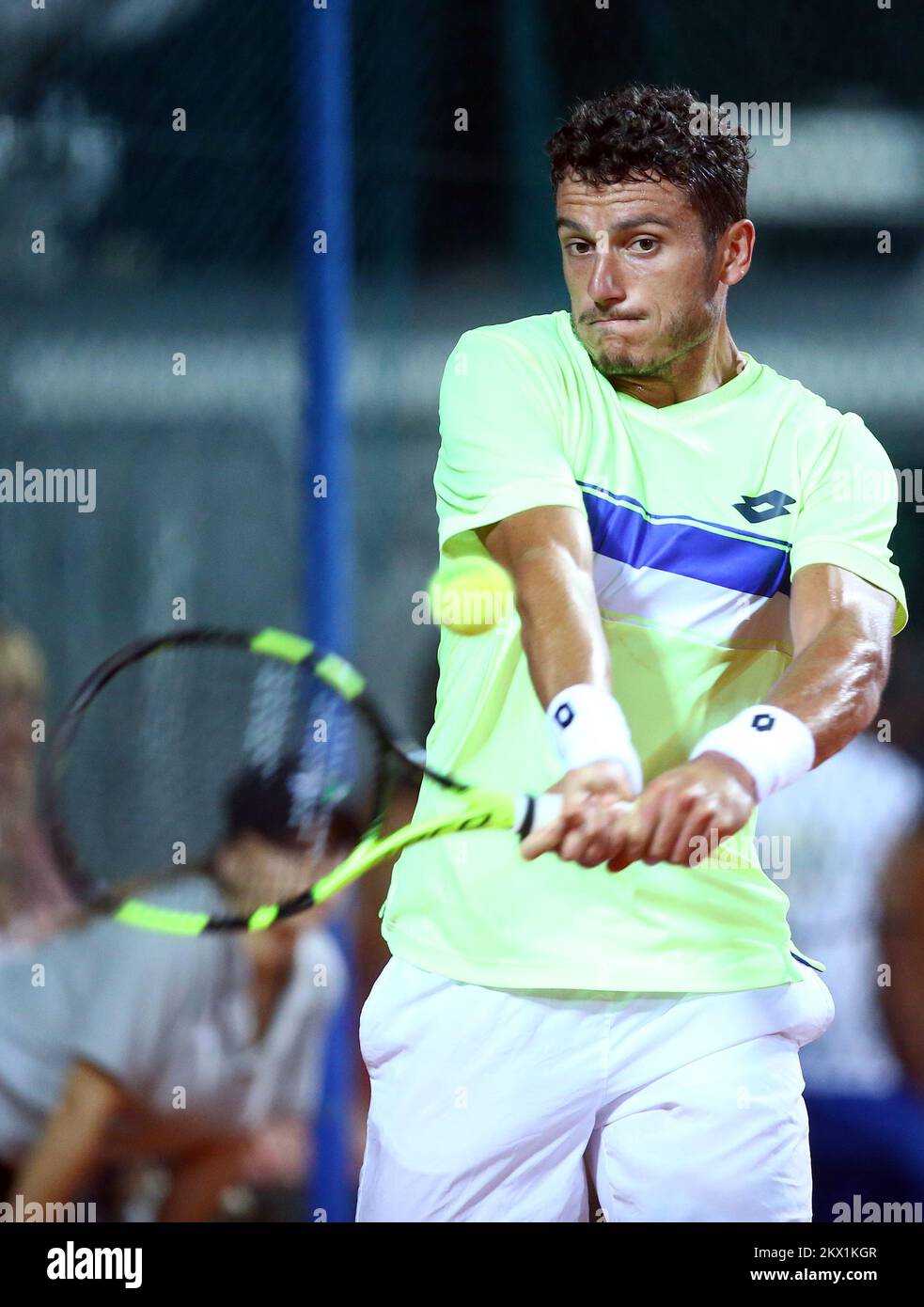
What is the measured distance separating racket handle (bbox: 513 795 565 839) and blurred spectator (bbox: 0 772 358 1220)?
660 mm

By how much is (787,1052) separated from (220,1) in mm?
1349

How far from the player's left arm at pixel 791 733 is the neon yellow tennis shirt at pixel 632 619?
3 centimetres

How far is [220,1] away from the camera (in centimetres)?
182

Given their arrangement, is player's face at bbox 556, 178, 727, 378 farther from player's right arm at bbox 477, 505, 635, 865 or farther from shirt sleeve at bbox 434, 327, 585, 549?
player's right arm at bbox 477, 505, 635, 865

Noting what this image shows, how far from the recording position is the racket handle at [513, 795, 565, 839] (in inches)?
43.2

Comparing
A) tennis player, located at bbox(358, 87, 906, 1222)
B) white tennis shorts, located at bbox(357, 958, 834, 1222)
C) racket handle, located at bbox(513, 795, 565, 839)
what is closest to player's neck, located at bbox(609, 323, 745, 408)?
tennis player, located at bbox(358, 87, 906, 1222)

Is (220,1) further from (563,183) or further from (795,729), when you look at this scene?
(795,729)

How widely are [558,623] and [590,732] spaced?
101 millimetres

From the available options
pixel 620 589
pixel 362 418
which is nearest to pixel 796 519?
pixel 620 589

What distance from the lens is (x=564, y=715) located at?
3.66ft

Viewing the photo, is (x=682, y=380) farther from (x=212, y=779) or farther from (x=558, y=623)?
(x=212, y=779)

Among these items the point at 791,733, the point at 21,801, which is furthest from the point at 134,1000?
the point at 791,733

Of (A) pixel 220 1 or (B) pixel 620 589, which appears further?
(A) pixel 220 1
